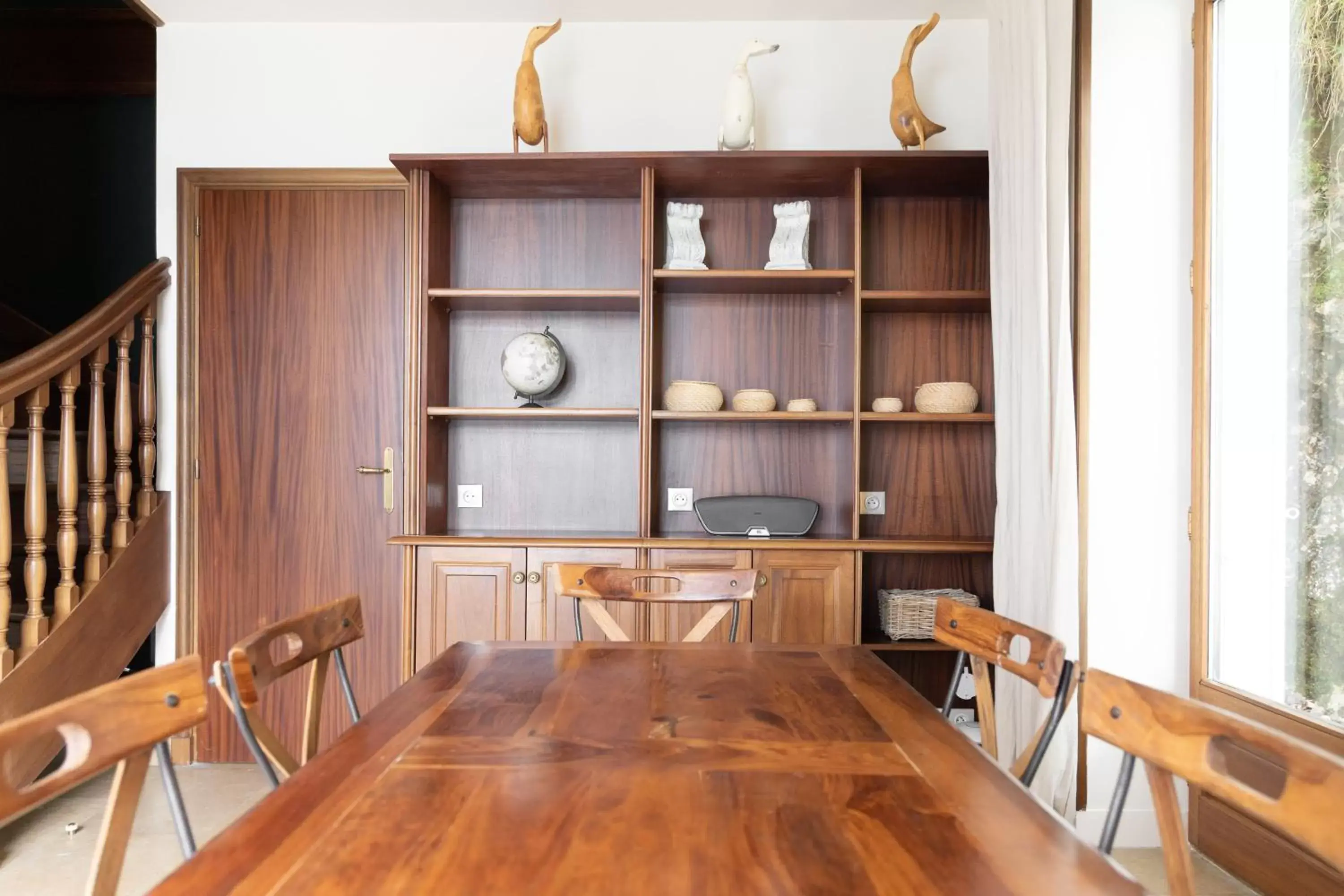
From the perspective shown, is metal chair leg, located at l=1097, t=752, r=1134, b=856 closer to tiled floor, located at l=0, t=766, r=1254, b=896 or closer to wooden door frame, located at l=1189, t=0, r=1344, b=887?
tiled floor, located at l=0, t=766, r=1254, b=896

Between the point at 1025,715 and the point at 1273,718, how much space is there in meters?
0.54

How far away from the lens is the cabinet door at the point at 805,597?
2.76m

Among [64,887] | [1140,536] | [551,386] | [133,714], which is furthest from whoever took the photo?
[551,386]

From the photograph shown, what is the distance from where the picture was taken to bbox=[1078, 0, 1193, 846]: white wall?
2.39 metres

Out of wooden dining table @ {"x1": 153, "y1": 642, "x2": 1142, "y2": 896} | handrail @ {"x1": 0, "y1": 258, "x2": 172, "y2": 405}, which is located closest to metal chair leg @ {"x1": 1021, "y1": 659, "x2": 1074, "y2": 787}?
wooden dining table @ {"x1": 153, "y1": 642, "x2": 1142, "y2": 896}

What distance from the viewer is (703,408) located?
2.98 metres

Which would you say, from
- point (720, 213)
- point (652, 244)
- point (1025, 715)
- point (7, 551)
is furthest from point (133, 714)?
point (720, 213)

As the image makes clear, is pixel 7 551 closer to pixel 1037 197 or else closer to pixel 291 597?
pixel 291 597

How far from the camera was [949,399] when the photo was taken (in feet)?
9.68

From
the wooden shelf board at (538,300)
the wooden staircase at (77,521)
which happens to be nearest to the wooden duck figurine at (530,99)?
the wooden shelf board at (538,300)

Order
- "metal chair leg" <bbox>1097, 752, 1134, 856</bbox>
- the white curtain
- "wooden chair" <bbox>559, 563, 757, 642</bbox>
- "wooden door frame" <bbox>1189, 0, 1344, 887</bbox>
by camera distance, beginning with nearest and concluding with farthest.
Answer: "metal chair leg" <bbox>1097, 752, 1134, 856</bbox> → "wooden chair" <bbox>559, 563, 757, 642</bbox> → the white curtain → "wooden door frame" <bbox>1189, 0, 1344, 887</bbox>

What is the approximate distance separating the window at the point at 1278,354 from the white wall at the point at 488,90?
1.14m

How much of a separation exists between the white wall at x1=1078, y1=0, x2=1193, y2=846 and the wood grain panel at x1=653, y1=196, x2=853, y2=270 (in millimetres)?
998

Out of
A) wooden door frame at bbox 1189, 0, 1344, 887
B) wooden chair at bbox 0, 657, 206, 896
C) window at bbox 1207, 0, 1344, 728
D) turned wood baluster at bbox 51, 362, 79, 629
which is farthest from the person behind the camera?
turned wood baluster at bbox 51, 362, 79, 629
